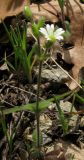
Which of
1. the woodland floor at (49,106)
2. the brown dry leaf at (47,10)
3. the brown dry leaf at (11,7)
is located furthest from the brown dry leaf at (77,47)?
the brown dry leaf at (11,7)

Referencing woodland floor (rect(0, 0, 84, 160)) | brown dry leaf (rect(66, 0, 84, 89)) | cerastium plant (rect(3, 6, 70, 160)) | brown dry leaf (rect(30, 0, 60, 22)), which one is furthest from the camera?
brown dry leaf (rect(30, 0, 60, 22))

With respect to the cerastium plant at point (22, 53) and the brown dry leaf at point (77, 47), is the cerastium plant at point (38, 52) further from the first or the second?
the brown dry leaf at point (77, 47)

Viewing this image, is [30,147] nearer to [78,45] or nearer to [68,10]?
[78,45]

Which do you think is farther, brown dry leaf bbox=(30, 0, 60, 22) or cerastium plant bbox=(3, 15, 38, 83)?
brown dry leaf bbox=(30, 0, 60, 22)

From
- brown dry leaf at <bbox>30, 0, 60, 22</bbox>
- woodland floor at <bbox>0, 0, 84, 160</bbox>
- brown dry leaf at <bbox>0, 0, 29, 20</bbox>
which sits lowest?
woodland floor at <bbox>0, 0, 84, 160</bbox>

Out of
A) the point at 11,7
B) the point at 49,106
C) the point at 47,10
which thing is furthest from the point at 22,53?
the point at 47,10

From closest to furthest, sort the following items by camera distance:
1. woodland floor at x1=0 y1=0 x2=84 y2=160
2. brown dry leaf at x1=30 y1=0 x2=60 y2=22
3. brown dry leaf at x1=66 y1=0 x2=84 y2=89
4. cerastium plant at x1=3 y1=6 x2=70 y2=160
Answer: cerastium plant at x1=3 y1=6 x2=70 y2=160 → woodland floor at x1=0 y1=0 x2=84 y2=160 → brown dry leaf at x1=66 y1=0 x2=84 y2=89 → brown dry leaf at x1=30 y1=0 x2=60 y2=22

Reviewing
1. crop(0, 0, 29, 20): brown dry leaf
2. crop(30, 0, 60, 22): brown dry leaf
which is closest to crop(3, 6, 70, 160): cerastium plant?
crop(0, 0, 29, 20): brown dry leaf

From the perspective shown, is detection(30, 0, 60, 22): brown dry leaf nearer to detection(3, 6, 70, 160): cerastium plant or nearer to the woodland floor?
the woodland floor
